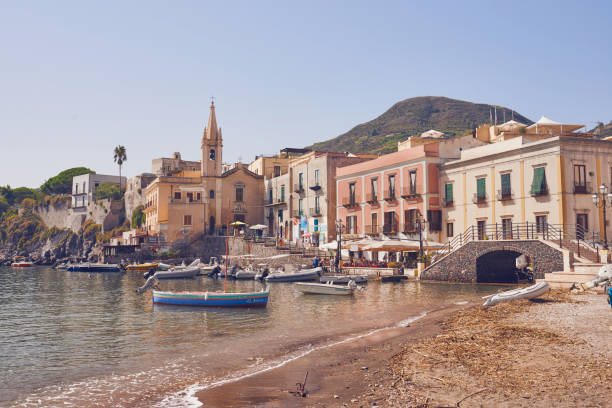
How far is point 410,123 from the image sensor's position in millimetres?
192875

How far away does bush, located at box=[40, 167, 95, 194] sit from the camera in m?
125

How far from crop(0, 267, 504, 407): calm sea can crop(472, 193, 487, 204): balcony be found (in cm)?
879

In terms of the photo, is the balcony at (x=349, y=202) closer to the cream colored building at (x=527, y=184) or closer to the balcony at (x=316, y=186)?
the balcony at (x=316, y=186)

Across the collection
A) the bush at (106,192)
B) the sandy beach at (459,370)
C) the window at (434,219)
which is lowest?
the sandy beach at (459,370)

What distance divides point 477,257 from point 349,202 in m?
19.8

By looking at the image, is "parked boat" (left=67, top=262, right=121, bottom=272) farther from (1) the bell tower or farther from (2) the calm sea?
(2) the calm sea

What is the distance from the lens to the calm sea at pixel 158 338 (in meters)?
13.0

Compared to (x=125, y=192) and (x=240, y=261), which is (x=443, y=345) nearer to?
(x=240, y=261)

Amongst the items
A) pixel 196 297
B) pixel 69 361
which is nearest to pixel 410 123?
pixel 196 297

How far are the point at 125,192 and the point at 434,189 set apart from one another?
7003 centimetres

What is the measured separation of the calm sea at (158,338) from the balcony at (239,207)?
39.9 m

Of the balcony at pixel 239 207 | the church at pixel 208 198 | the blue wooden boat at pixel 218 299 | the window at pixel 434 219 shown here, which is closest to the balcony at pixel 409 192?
the window at pixel 434 219

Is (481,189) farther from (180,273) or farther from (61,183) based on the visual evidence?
(61,183)

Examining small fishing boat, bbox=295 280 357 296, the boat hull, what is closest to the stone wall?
small fishing boat, bbox=295 280 357 296
